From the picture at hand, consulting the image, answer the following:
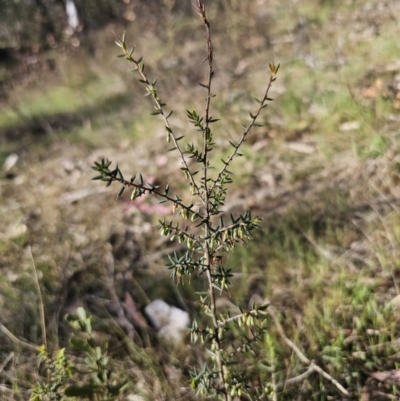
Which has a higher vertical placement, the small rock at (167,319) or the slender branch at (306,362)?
the small rock at (167,319)

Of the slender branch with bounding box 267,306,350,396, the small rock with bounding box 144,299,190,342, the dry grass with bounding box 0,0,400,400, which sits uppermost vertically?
the dry grass with bounding box 0,0,400,400

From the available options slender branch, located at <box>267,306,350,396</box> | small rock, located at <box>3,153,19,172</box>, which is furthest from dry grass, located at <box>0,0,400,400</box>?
small rock, located at <box>3,153,19,172</box>

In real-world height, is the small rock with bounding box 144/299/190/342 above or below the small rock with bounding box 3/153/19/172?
below

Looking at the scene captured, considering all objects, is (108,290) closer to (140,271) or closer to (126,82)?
(140,271)

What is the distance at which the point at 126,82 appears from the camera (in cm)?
616

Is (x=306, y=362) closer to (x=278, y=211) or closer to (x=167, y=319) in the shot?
(x=167, y=319)

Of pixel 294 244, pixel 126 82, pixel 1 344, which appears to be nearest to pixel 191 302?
pixel 294 244

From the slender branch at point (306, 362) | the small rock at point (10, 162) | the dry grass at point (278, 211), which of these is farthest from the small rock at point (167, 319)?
the small rock at point (10, 162)

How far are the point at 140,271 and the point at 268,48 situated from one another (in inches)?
153

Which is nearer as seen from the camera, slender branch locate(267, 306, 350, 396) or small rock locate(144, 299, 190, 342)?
slender branch locate(267, 306, 350, 396)

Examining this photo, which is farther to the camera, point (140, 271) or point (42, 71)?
point (42, 71)

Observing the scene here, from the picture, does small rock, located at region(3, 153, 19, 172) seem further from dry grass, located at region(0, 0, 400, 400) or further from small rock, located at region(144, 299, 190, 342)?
small rock, located at region(144, 299, 190, 342)

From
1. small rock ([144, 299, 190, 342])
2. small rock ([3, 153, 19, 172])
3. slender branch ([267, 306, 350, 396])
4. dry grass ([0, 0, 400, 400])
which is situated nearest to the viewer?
slender branch ([267, 306, 350, 396])

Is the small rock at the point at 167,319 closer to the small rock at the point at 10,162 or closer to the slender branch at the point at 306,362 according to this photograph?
the slender branch at the point at 306,362
